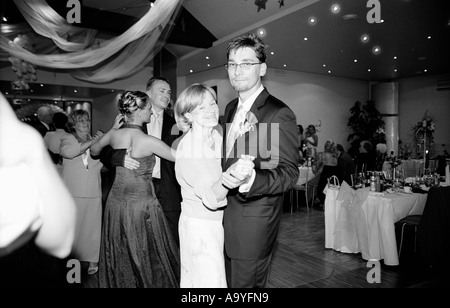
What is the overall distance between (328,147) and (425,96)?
8.42 metres

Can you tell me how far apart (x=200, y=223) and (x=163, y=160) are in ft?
3.29

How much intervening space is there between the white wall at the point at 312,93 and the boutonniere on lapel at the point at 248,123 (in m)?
8.23

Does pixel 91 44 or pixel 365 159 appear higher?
pixel 91 44

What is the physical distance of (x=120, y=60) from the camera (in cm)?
390

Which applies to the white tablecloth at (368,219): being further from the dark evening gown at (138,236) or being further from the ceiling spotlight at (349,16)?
the ceiling spotlight at (349,16)

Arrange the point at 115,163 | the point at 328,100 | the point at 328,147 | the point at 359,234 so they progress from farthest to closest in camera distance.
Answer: the point at 328,100, the point at 328,147, the point at 359,234, the point at 115,163

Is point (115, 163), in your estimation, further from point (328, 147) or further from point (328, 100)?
point (328, 100)

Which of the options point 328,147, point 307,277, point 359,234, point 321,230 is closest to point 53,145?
point 307,277

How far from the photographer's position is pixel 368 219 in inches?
139

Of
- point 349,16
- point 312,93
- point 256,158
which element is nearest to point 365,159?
point 349,16

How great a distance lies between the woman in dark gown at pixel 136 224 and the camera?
85.4 inches

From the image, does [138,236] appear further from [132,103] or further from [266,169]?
[266,169]

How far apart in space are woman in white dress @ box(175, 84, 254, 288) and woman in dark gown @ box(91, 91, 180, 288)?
0.72 meters

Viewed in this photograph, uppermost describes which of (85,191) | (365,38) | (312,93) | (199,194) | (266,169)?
(365,38)
